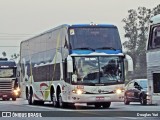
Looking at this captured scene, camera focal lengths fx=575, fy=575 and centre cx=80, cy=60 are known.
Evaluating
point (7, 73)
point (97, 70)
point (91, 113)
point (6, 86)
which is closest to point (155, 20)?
point (91, 113)

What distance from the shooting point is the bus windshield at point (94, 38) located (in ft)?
86.5

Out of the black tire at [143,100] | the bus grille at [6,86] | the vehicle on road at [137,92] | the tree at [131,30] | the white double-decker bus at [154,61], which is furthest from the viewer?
the tree at [131,30]

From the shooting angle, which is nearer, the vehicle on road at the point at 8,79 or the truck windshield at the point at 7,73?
the vehicle on road at the point at 8,79

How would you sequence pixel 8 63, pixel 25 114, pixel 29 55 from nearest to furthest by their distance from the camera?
1. pixel 25 114
2. pixel 29 55
3. pixel 8 63

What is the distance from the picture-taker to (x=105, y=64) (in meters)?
26.3

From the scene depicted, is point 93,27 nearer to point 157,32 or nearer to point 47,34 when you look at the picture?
point 47,34

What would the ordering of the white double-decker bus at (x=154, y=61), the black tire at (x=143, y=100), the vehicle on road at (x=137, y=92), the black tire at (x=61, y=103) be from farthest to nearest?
1. the vehicle on road at (x=137, y=92)
2. the black tire at (x=143, y=100)
3. the black tire at (x=61, y=103)
4. the white double-decker bus at (x=154, y=61)

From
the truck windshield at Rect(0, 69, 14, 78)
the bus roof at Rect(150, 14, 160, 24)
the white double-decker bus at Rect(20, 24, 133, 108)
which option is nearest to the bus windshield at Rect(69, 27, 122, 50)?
the white double-decker bus at Rect(20, 24, 133, 108)

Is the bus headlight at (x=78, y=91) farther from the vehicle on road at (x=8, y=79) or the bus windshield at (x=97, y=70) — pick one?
the vehicle on road at (x=8, y=79)

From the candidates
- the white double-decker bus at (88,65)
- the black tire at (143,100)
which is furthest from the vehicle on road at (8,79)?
the white double-decker bus at (88,65)

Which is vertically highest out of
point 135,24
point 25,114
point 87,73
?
point 135,24

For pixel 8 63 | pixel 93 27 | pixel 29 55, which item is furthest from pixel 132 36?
pixel 93 27

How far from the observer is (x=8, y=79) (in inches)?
1823

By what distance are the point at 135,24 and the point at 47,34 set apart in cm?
5896
